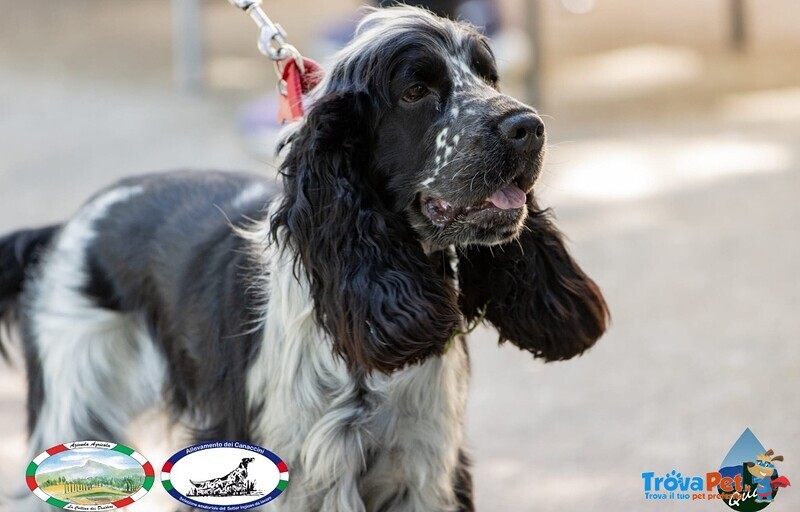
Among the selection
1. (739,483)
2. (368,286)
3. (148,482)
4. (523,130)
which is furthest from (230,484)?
(739,483)

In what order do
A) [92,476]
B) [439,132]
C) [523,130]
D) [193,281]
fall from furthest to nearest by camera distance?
[193,281], [92,476], [439,132], [523,130]

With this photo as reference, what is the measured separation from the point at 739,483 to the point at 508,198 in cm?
107

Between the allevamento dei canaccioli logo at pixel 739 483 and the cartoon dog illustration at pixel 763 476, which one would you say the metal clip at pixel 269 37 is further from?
the cartoon dog illustration at pixel 763 476

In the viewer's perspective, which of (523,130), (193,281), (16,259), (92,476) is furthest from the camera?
(16,259)

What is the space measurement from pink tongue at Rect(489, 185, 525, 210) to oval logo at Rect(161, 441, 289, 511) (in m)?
0.75

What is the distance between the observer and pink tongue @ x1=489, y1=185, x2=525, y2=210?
2.59 meters

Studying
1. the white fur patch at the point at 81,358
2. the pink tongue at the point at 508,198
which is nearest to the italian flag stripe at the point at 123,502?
the white fur patch at the point at 81,358

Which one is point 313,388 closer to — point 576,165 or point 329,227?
point 329,227

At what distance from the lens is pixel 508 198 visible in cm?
261

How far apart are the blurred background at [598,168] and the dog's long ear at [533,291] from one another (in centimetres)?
61

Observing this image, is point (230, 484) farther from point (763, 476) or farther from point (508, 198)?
point (763, 476)

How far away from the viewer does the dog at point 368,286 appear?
2.59 metres

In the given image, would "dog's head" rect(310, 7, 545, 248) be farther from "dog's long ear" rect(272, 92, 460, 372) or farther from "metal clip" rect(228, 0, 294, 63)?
"metal clip" rect(228, 0, 294, 63)

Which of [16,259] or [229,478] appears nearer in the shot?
[229,478]
